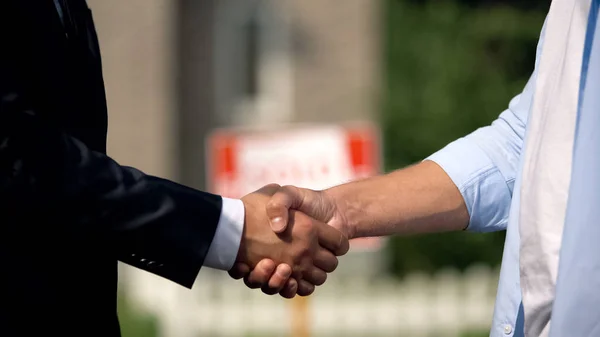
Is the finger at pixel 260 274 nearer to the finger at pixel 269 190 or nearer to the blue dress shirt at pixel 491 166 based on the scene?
the finger at pixel 269 190

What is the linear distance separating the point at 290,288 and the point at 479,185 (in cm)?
60

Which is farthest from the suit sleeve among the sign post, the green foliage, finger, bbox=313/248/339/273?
the green foliage

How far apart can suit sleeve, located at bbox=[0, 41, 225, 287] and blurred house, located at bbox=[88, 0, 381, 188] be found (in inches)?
354

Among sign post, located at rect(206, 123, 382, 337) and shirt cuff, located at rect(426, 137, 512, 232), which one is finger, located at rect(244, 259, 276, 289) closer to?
shirt cuff, located at rect(426, 137, 512, 232)

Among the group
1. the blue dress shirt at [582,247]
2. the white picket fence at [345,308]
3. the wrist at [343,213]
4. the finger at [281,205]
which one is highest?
the blue dress shirt at [582,247]

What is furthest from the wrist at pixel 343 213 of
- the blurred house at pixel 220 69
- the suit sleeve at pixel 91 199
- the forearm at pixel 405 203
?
the blurred house at pixel 220 69

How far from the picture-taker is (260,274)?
272cm

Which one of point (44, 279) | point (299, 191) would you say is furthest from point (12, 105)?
point (299, 191)

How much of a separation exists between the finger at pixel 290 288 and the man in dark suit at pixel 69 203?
29 cm

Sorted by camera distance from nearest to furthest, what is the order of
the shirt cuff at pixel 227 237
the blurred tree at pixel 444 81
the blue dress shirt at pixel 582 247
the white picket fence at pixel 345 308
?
the blue dress shirt at pixel 582 247 → the shirt cuff at pixel 227 237 → the white picket fence at pixel 345 308 → the blurred tree at pixel 444 81

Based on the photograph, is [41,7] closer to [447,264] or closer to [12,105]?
[12,105]

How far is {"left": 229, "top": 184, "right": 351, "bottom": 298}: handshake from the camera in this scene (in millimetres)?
2705

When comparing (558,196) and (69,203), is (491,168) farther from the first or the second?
(69,203)

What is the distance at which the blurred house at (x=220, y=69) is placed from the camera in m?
11.5
